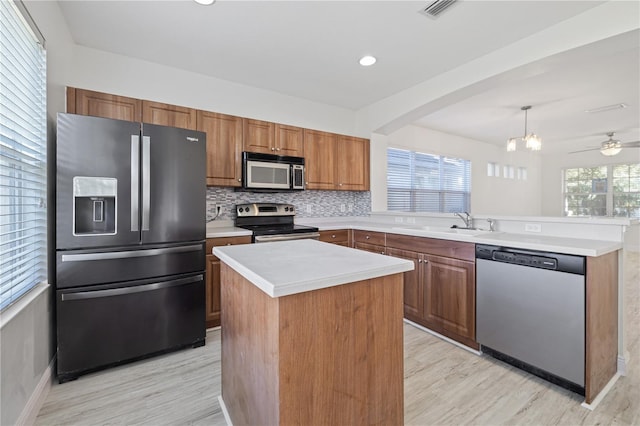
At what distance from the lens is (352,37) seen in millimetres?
2539

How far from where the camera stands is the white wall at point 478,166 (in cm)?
450

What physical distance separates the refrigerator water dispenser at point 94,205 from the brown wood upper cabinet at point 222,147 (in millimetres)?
1054

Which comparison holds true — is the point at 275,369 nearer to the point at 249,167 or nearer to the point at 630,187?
the point at 249,167

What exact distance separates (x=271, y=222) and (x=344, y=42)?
216cm

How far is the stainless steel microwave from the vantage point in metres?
3.29

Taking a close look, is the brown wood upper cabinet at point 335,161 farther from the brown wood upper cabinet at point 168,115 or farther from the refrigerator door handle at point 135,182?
the refrigerator door handle at point 135,182

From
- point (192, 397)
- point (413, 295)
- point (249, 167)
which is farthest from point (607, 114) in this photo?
point (192, 397)

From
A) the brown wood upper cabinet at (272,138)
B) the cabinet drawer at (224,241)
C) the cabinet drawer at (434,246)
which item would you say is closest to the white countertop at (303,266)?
the cabinet drawer at (224,241)

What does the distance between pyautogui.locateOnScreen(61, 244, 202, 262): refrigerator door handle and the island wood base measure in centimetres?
127

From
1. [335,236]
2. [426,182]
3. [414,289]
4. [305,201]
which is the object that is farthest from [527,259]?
[426,182]

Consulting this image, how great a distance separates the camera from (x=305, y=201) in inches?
163

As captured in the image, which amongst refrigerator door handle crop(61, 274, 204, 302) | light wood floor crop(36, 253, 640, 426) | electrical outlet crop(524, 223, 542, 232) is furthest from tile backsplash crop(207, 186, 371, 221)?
electrical outlet crop(524, 223, 542, 232)

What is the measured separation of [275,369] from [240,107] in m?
3.23

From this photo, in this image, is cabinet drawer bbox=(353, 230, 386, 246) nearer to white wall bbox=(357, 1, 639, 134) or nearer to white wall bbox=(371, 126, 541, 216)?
white wall bbox=(371, 126, 541, 216)
